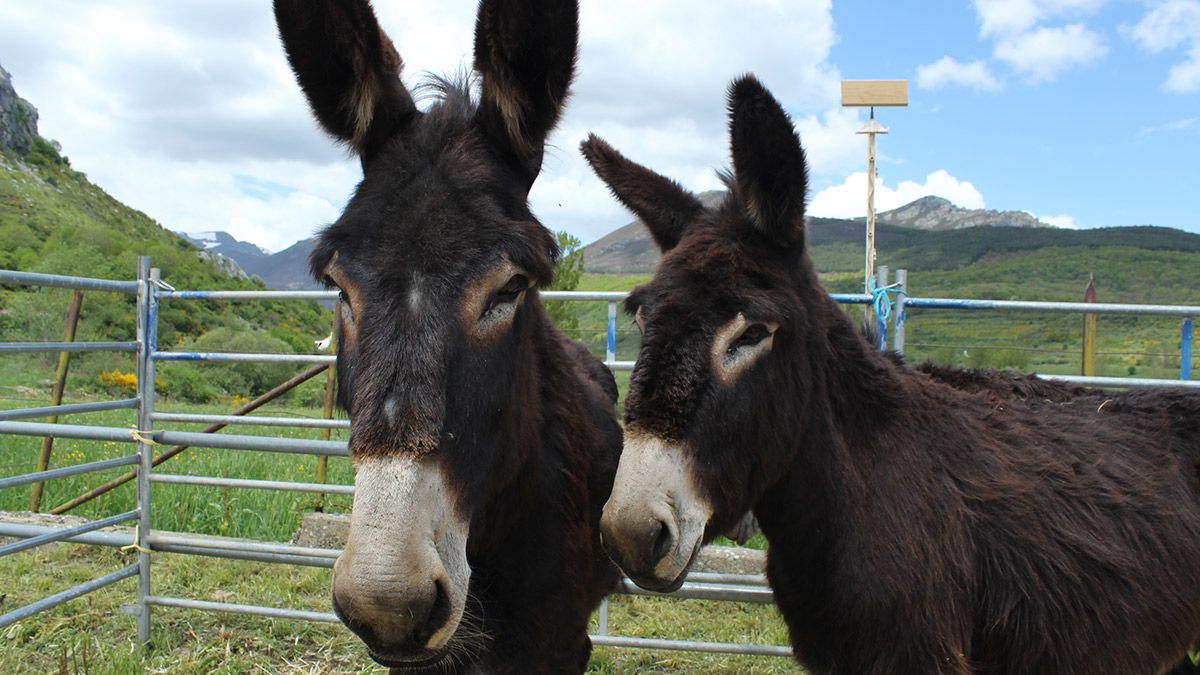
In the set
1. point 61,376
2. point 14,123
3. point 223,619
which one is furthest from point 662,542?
point 14,123

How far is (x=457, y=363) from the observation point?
187 cm

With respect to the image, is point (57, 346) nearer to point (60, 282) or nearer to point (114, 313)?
point (60, 282)

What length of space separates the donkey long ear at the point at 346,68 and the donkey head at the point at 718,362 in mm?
1048

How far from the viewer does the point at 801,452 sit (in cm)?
264

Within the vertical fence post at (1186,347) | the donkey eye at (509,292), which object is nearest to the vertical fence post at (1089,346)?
the vertical fence post at (1186,347)

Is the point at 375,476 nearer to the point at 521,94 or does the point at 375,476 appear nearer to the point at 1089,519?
the point at 521,94

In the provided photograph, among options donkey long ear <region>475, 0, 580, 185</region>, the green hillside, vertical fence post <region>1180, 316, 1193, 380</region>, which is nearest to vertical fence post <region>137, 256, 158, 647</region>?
donkey long ear <region>475, 0, 580, 185</region>

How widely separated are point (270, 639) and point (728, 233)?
4.18 metres

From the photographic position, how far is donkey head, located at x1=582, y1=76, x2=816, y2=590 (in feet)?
7.23

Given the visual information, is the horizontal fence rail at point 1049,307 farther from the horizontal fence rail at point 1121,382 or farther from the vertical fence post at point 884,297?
the horizontal fence rail at point 1121,382

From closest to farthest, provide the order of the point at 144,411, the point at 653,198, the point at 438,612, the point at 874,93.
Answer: the point at 438,612
the point at 653,198
the point at 144,411
the point at 874,93

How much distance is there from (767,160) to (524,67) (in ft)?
2.96

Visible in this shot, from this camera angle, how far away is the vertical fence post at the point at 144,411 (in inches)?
183

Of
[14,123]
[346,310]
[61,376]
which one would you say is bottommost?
[61,376]
